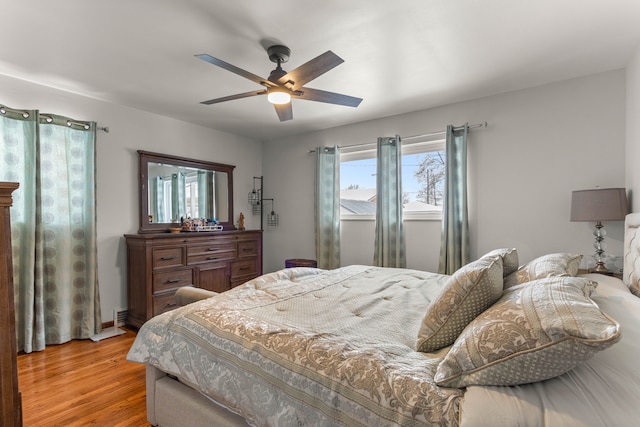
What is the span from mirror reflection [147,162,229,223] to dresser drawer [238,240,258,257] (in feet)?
1.75

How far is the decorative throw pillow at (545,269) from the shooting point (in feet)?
4.89

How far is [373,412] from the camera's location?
941 millimetres

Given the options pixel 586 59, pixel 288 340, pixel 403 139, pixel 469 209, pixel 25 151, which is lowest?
pixel 288 340

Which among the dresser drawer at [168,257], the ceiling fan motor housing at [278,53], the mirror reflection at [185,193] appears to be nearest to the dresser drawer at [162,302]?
the dresser drawer at [168,257]

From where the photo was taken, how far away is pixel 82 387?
218 cm

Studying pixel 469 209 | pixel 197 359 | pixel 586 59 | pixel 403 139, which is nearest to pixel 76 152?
pixel 197 359

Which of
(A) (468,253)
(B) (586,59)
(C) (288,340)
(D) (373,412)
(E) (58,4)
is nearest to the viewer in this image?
(D) (373,412)

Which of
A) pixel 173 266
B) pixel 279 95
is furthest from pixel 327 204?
pixel 279 95

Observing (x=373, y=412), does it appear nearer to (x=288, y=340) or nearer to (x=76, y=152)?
(x=288, y=340)

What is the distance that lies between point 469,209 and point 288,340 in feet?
9.16

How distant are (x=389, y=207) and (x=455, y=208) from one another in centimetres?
76

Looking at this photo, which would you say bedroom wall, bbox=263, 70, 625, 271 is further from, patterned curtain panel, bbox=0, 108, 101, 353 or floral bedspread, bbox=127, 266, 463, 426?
patterned curtain panel, bbox=0, 108, 101, 353

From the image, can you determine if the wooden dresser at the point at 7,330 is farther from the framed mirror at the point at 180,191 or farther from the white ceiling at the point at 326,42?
the framed mirror at the point at 180,191

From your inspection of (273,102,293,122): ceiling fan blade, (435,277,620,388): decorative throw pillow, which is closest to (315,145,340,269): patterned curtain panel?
(273,102,293,122): ceiling fan blade
